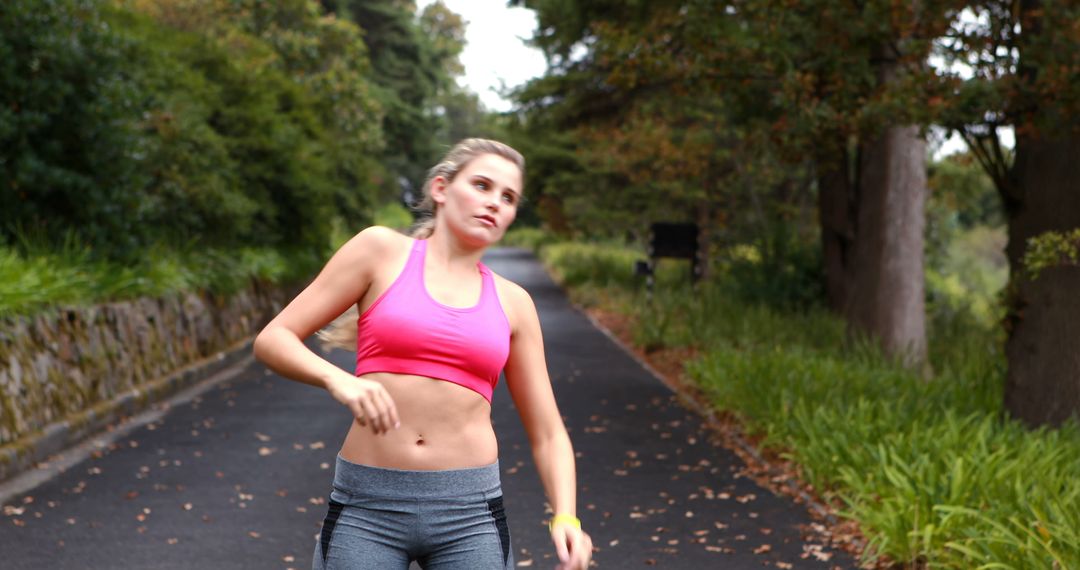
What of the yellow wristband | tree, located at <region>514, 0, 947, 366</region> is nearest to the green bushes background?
tree, located at <region>514, 0, 947, 366</region>

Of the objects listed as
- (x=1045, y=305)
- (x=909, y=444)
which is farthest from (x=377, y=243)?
(x=1045, y=305)

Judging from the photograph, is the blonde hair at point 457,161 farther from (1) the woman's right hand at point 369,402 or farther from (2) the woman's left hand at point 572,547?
(2) the woman's left hand at point 572,547

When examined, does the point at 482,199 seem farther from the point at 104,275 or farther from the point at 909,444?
the point at 104,275

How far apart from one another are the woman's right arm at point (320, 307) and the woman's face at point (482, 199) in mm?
149

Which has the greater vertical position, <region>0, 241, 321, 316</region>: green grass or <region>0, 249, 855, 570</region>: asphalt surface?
<region>0, 241, 321, 316</region>: green grass

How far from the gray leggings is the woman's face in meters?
0.54

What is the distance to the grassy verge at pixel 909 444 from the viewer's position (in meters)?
6.40

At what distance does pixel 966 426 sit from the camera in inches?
385

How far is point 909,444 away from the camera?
27.6 feet

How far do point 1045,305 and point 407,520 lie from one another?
332 inches

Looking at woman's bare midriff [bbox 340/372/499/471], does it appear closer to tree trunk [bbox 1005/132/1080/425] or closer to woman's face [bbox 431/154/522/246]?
woman's face [bbox 431/154/522/246]

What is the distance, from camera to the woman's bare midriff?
277 centimetres

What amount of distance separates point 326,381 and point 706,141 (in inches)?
896

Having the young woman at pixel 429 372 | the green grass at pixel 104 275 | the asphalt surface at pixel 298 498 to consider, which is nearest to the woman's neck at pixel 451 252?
the young woman at pixel 429 372
